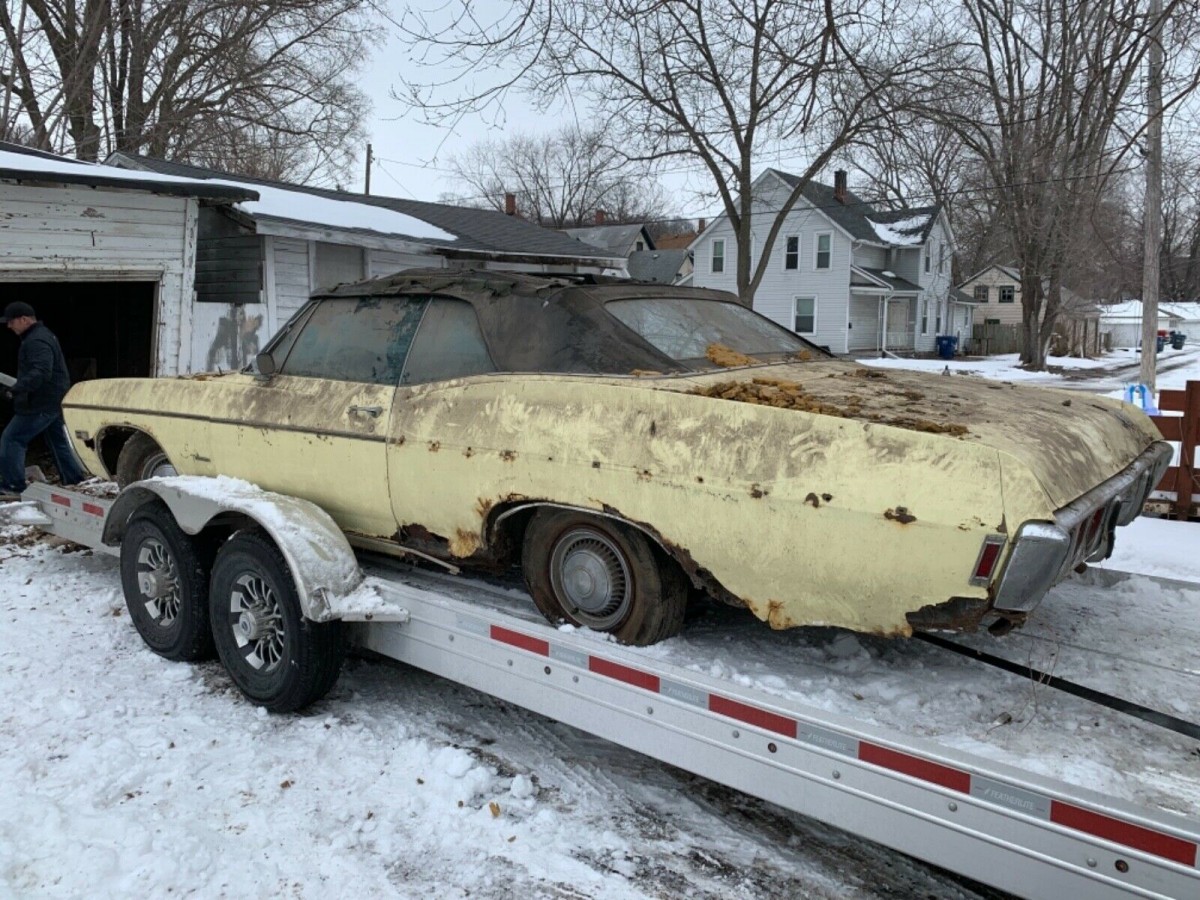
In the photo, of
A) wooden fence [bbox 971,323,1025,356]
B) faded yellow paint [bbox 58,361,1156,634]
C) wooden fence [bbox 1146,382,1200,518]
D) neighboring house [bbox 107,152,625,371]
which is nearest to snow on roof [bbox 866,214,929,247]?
wooden fence [bbox 971,323,1025,356]

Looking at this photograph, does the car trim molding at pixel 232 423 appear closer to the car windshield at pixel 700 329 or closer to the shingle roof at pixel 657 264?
the car windshield at pixel 700 329

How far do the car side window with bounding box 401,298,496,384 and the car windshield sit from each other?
571 millimetres

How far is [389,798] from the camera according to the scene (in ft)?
11.1

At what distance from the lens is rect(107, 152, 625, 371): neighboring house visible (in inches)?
439

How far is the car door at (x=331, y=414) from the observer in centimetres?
419

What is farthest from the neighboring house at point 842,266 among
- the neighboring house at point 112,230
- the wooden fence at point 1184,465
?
the wooden fence at point 1184,465

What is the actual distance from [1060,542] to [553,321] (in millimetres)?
2063

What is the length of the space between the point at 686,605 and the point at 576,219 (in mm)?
58972

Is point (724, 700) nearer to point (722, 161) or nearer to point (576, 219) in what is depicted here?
point (722, 161)

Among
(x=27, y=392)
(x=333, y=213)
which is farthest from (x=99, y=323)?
(x=27, y=392)

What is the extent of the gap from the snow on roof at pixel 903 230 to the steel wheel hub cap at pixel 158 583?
3944 centimetres

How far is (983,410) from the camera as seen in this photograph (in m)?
3.33

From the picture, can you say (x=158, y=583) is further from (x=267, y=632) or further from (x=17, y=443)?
(x=17, y=443)

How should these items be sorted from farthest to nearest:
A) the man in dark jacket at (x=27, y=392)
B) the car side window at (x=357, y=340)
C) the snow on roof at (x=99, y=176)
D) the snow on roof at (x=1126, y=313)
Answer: the snow on roof at (x=1126, y=313), the snow on roof at (x=99, y=176), the man in dark jacket at (x=27, y=392), the car side window at (x=357, y=340)
